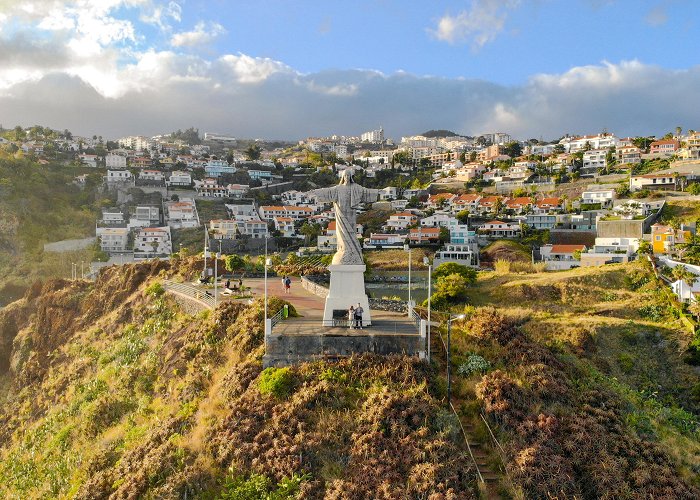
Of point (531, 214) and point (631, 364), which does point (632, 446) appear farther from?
point (531, 214)

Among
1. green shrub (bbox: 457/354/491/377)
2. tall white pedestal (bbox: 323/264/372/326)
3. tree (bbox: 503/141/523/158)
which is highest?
tree (bbox: 503/141/523/158)

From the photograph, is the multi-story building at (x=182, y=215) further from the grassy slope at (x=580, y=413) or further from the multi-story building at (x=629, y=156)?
the grassy slope at (x=580, y=413)

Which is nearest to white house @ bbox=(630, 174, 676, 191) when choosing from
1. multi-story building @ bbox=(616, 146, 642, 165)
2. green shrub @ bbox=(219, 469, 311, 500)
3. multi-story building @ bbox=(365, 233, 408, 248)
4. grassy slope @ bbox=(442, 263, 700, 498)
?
multi-story building @ bbox=(616, 146, 642, 165)

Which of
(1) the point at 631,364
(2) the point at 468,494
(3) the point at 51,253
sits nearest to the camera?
(2) the point at 468,494

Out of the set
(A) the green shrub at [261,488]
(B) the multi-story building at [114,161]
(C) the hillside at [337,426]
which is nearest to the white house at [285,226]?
(B) the multi-story building at [114,161]

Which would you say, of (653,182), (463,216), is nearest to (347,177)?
(463,216)

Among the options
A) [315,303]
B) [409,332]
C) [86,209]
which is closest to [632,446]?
[409,332]

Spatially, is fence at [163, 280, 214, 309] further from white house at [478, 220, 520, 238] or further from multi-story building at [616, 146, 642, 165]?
multi-story building at [616, 146, 642, 165]
